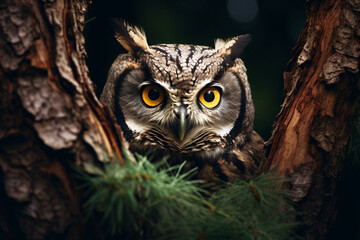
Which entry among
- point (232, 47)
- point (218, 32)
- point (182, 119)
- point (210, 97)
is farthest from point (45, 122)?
point (218, 32)

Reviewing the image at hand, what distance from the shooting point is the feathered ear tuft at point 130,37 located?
5.54 feet

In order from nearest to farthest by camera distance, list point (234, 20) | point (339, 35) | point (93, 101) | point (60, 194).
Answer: point (60, 194), point (93, 101), point (339, 35), point (234, 20)

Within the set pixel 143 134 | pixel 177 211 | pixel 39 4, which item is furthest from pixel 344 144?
pixel 39 4

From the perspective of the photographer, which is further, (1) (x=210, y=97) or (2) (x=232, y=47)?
(2) (x=232, y=47)

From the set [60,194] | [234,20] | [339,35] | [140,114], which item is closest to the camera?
[60,194]

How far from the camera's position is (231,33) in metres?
2.75

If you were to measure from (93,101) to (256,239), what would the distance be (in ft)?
2.21

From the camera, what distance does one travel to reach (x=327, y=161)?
1.18 m

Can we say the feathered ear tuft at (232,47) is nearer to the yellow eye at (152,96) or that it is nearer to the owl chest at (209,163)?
the yellow eye at (152,96)

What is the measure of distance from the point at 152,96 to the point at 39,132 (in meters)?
0.83

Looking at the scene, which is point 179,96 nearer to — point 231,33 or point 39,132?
point 39,132

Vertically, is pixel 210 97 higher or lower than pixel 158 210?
higher

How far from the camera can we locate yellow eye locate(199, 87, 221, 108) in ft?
5.32

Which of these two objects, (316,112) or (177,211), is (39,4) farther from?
(316,112)
